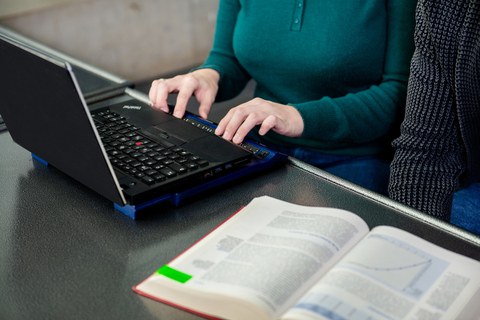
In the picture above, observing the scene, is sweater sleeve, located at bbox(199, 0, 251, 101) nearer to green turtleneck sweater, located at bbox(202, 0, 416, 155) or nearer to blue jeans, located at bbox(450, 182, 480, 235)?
green turtleneck sweater, located at bbox(202, 0, 416, 155)

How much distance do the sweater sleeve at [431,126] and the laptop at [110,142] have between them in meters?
0.27

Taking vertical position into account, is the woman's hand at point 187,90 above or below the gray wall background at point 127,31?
above

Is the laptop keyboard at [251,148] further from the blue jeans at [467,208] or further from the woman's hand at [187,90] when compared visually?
the blue jeans at [467,208]

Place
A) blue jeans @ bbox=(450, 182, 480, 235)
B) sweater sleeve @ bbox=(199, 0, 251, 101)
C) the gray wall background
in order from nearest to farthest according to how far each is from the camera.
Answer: blue jeans @ bbox=(450, 182, 480, 235) → sweater sleeve @ bbox=(199, 0, 251, 101) → the gray wall background

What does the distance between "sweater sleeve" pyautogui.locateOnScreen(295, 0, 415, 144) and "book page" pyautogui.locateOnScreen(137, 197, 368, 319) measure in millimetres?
366

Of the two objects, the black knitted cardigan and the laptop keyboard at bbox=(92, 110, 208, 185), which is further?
the black knitted cardigan

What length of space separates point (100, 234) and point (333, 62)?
1.94 ft

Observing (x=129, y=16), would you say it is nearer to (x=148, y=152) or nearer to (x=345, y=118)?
(x=345, y=118)

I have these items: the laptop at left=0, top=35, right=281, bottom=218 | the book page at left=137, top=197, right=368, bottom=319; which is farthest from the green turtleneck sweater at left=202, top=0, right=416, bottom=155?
the book page at left=137, top=197, right=368, bottom=319

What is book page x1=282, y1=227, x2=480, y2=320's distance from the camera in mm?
589

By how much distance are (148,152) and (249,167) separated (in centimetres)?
14

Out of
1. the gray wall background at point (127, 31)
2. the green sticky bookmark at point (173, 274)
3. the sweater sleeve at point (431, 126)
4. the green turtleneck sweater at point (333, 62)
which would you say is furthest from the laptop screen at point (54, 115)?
the gray wall background at point (127, 31)

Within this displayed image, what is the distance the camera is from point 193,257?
696 millimetres

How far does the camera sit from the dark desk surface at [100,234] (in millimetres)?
667
